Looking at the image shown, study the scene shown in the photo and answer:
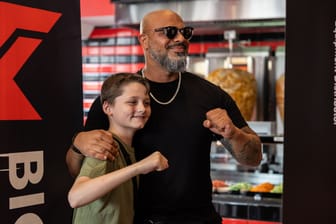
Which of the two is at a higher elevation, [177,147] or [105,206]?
[177,147]

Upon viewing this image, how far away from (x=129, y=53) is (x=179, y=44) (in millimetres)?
4808

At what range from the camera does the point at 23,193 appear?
196cm

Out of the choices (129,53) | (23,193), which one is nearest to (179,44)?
(23,193)

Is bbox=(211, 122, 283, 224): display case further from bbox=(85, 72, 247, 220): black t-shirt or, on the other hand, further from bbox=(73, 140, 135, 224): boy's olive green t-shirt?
bbox=(73, 140, 135, 224): boy's olive green t-shirt

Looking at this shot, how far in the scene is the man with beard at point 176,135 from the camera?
1903mm

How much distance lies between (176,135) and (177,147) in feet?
0.14

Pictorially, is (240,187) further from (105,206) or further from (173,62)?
(105,206)

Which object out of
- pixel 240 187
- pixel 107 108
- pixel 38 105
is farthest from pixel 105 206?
pixel 240 187

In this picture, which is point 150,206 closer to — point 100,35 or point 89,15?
point 89,15

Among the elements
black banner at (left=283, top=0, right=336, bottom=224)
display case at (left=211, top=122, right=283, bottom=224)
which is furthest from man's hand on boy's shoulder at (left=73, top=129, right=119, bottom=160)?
display case at (left=211, top=122, right=283, bottom=224)

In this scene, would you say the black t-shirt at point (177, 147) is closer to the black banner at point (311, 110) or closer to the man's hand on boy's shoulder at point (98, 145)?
the man's hand on boy's shoulder at point (98, 145)

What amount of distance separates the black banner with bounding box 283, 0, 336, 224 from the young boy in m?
1.03

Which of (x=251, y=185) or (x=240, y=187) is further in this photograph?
(x=251, y=185)

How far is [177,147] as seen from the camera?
6.31 feet
